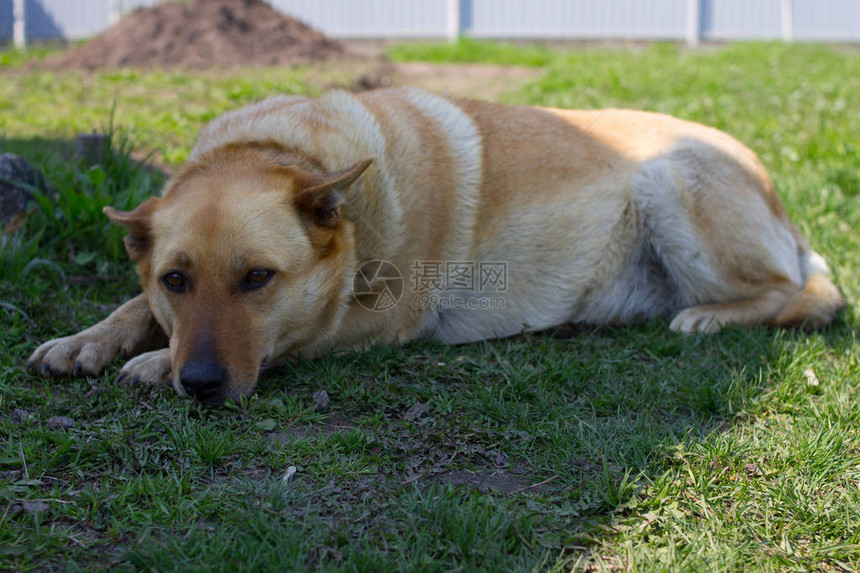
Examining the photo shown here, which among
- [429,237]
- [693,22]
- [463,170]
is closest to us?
[429,237]

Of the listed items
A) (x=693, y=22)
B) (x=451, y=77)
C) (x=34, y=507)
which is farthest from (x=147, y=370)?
(x=693, y=22)

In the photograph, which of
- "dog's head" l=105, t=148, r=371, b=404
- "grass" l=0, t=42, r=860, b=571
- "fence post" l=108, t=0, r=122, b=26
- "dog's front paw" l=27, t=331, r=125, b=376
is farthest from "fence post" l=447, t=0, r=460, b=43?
"dog's front paw" l=27, t=331, r=125, b=376

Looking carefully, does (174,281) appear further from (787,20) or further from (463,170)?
(787,20)

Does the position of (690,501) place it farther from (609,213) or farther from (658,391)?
(609,213)

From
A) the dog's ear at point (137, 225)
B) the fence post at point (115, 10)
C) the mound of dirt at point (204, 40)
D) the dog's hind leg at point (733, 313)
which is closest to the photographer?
the dog's ear at point (137, 225)

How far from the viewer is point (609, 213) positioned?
3758mm

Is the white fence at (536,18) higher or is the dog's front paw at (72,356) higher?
the white fence at (536,18)

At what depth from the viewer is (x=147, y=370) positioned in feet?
9.22

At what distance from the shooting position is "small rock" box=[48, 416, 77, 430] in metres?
2.51

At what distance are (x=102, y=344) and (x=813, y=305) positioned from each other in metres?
3.29

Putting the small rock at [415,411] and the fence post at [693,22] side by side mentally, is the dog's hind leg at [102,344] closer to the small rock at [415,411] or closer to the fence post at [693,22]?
the small rock at [415,411]

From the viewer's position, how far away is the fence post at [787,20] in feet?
45.6

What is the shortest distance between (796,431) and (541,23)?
1232 cm

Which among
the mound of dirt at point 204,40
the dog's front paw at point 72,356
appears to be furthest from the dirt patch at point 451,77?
the dog's front paw at point 72,356
